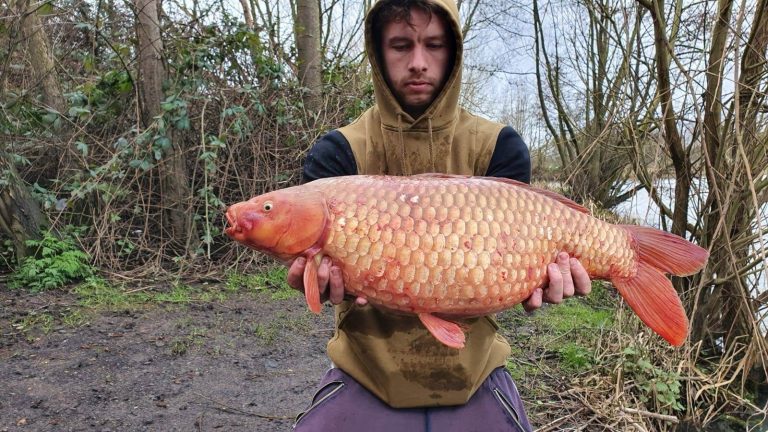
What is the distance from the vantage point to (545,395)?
225 centimetres

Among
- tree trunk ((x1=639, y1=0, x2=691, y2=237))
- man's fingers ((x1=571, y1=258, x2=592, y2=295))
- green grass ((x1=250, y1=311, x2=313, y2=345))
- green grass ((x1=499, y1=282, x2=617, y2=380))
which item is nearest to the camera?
man's fingers ((x1=571, y1=258, x2=592, y2=295))

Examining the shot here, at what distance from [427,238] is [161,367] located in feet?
5.92

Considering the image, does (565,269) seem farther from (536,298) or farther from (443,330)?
(443,330)

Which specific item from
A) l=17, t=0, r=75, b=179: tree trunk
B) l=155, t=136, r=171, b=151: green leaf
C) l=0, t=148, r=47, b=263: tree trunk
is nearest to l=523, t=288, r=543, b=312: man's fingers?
l=155, t=136, r=171, b=151: green leaf

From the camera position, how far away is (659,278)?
108cm

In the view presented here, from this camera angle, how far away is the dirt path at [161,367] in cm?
192

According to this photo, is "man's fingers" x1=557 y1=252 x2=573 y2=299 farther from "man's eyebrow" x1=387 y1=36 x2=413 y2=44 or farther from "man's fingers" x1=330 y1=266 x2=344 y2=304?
"man's eyebrow" x1=387 y1=36 x2=413 y2=44

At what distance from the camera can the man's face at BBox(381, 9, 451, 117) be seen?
3.94 feet

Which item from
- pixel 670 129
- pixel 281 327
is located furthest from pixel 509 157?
pixel 281 327

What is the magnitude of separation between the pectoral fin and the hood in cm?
48

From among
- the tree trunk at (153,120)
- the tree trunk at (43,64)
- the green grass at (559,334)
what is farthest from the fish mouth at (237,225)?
the tree trunk at (43,64)

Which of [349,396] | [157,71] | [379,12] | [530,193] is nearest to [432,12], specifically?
[379,12]

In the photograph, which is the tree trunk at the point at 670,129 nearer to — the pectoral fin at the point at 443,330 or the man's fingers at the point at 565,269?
the man's fingers at the point at 565,269

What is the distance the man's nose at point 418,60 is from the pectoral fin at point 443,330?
566 mm
